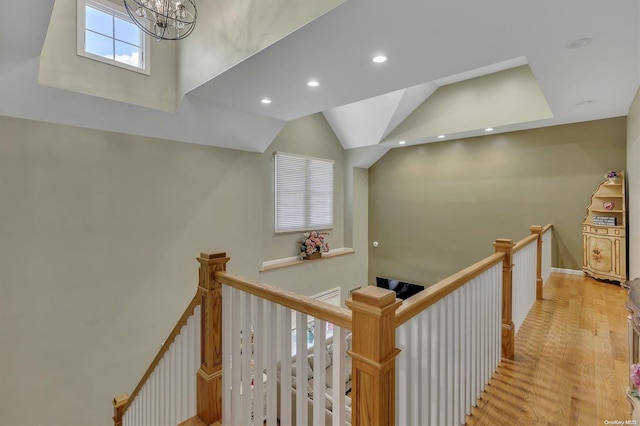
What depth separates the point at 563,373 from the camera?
6.97 ft

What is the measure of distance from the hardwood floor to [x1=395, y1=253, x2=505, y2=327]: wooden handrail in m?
0.86

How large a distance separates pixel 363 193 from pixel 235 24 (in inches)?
203

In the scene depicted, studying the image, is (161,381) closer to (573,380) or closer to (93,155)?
(93,155)

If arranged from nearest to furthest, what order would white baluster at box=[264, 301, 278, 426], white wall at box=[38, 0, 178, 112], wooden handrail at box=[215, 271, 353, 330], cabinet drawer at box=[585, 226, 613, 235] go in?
wooden handrail at box=[215, 271, 353, 330] < white baluster at box=[264, 301, 278, 426] < white wall at box=[38, 0, 178, 112] < cabinet drawer at box=[585, 226, 613, 235]

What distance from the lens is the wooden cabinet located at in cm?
415

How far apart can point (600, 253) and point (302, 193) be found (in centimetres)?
506

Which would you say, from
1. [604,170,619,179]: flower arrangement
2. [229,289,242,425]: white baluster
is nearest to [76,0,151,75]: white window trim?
[229,289,242,425]: white baluster

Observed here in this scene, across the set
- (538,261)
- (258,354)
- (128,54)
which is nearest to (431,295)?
(258,354)

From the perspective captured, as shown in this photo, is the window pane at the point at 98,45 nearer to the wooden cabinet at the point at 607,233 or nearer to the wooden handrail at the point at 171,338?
the wooden handrail at the point at 171,338

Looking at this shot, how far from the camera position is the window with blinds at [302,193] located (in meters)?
5.89

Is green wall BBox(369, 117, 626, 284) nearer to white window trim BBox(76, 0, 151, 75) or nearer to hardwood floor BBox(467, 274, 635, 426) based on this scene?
hardwood floor BBox(467, 274, 635, 426)

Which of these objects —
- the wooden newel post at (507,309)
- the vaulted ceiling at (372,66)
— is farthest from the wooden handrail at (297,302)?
the vaulted ceiling at (372,66)

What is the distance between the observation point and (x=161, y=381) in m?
2.29

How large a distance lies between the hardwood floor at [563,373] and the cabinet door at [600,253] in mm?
1175
